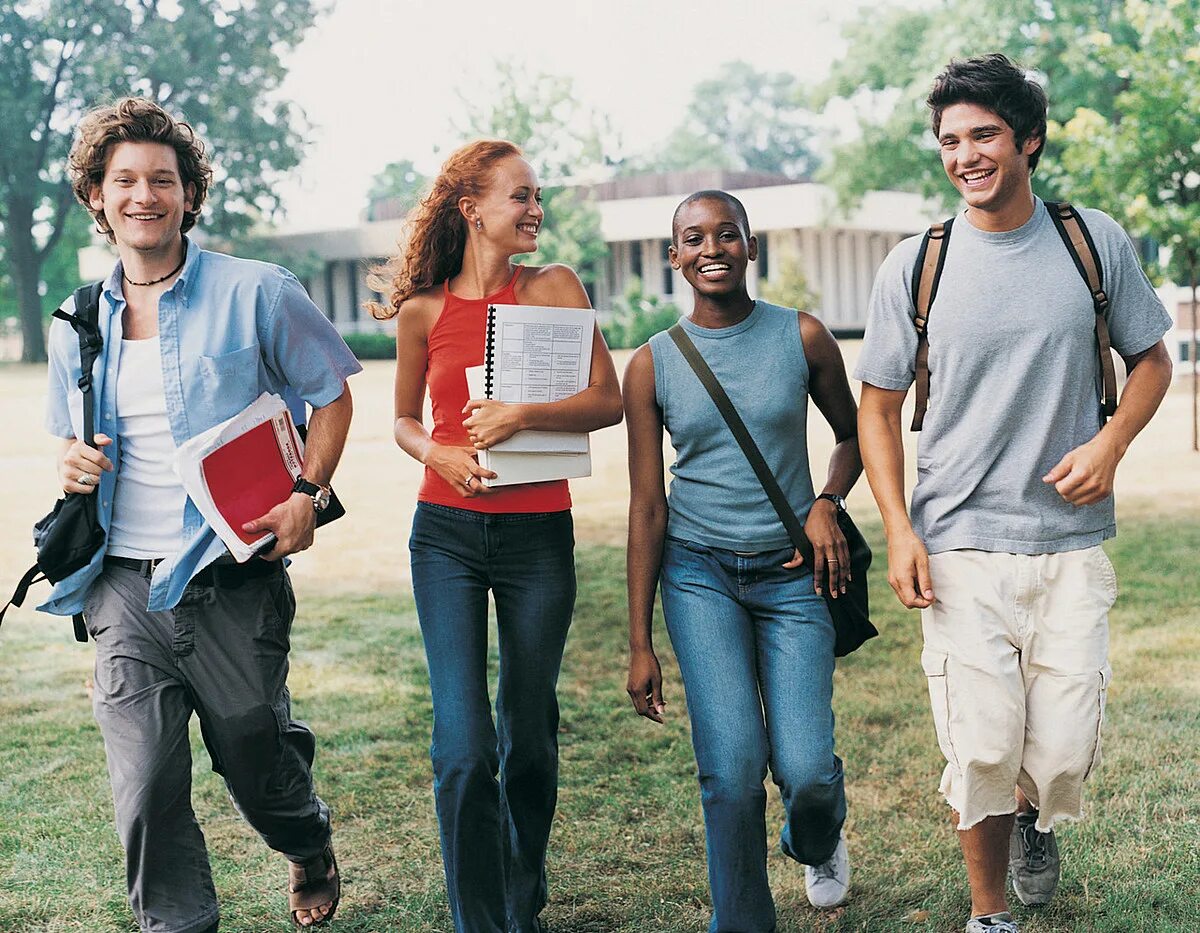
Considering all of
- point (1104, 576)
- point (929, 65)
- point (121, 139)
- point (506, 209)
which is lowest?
point (1104, 576)

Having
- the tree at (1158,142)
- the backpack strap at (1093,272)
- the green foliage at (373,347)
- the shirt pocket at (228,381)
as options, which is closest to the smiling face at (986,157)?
the backpack strap at (1093,272)

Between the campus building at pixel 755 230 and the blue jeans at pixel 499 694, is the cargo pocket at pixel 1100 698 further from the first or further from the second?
the campus building at pixel 755 230

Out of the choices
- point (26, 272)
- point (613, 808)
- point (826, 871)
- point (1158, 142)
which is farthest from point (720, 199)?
point (26, 272)

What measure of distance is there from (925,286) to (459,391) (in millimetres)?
1315

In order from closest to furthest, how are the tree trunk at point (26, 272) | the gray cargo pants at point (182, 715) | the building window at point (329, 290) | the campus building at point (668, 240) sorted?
the gray cargo pants at point (182, 715), the campus building at point (668, 240), the tree trunk at point (26, 272), the building window at point (329, 290)

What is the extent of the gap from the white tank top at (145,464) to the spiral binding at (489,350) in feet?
2.83

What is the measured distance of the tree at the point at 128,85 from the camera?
48844 millimetres

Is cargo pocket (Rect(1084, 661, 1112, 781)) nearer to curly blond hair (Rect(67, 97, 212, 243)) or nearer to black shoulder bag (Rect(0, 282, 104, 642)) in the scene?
black shoulder bag (Rect(0, 282, 104, 642))

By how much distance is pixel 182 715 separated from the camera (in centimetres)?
398

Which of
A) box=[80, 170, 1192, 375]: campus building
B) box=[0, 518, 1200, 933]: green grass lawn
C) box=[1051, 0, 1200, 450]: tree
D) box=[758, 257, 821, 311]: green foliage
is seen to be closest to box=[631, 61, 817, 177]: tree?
box=[80, 170, 1192, 375]: campus building

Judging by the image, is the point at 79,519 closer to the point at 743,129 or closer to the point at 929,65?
the point at 929,65

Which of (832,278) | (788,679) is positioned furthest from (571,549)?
(832,278)

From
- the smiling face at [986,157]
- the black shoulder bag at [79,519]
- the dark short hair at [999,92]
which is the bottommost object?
the black shoulder bag at [79,519]

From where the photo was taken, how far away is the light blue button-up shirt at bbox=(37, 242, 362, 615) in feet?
13.0
